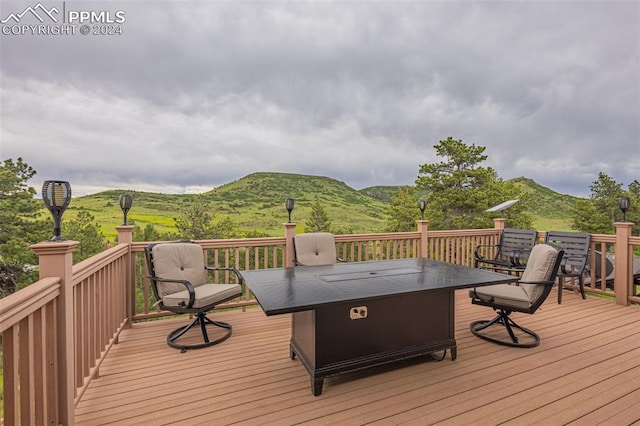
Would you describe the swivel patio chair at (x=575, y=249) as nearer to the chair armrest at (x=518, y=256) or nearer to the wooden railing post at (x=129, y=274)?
the chair armrest at (x=518, y=256)

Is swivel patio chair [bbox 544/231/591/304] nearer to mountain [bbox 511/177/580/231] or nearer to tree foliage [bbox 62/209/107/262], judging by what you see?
tree foliage [bbox 62/209/107/262]

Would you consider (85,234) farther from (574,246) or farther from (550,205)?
(550,205)

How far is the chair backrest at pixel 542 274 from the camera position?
282cm

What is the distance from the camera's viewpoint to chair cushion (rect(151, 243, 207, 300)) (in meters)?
3.12

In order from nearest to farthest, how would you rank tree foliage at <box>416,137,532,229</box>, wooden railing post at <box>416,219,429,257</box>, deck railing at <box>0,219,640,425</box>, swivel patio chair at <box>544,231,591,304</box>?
1. deck railing at <box>0,219,640,425</box>
2. swivel patio chair at <box>544,231,591,304</box>
3. wooden railing post at <box>416,219,429,257</box>
4. tree foliage at <box>416,137,532,229</box>

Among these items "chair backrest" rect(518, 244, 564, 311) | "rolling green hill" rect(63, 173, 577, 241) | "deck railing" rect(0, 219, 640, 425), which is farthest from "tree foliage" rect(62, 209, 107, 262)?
"chair backrest" rect(518, 244, 564, 311)

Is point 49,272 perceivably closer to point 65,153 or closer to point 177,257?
point 177,257

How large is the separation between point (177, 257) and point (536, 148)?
13255 mm

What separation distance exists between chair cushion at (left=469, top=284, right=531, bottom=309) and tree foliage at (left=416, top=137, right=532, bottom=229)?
1075 centimetres

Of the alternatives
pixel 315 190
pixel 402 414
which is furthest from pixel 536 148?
pixel 402 414

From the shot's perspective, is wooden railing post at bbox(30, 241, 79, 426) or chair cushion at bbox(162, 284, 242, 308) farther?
chair cushion at bbox(162, 284, 242, 308)

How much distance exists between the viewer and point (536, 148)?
1152cm

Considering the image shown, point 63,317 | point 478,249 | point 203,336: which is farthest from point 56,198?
point 478,249

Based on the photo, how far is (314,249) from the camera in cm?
408
